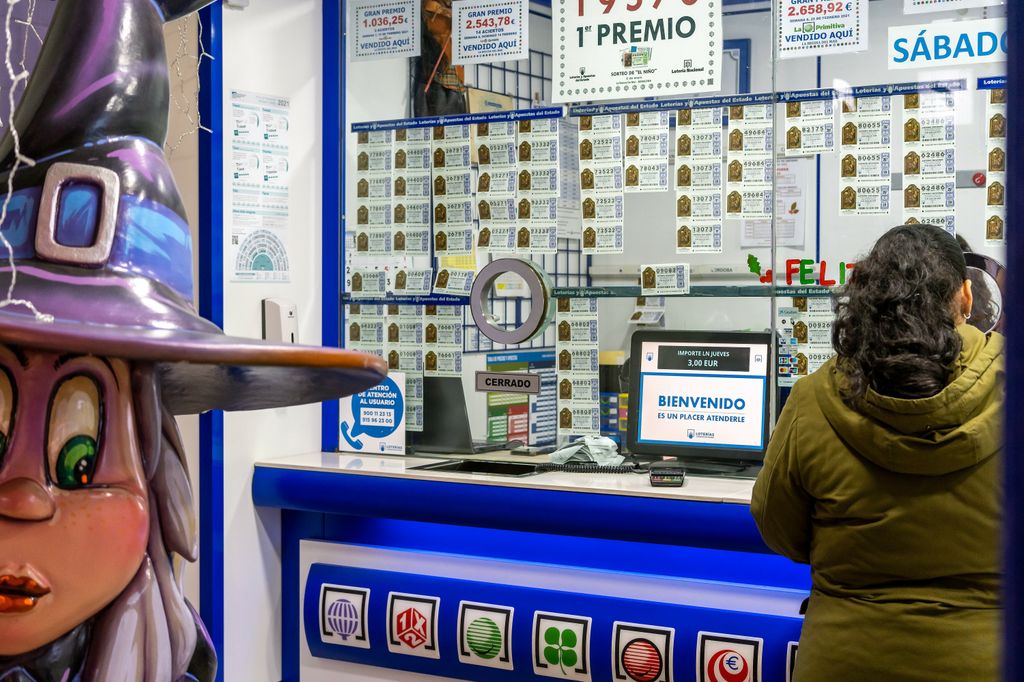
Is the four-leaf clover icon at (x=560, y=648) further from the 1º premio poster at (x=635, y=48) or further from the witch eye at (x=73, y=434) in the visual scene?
the witch eye at (x=73, y=434)

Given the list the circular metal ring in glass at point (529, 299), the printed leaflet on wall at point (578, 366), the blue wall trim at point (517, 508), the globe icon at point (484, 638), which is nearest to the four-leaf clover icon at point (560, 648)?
the globe icon at point (484, 638)

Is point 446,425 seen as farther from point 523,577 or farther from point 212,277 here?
point 212,277

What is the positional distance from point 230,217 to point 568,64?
1264 mm

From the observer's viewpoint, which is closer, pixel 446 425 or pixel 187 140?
pixel 187 140

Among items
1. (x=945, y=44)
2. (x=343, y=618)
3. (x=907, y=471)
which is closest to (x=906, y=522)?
(x=907, y=471)

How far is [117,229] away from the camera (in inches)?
47.8

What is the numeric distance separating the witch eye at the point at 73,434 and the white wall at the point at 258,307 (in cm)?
297

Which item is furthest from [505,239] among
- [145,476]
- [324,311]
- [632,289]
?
[145,476]

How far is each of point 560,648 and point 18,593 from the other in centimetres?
266

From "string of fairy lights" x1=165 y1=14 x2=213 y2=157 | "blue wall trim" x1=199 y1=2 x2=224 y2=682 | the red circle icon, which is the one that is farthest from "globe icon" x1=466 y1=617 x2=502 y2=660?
"string of fairy lights" x1=165 y1=14 x2=213 y2=157

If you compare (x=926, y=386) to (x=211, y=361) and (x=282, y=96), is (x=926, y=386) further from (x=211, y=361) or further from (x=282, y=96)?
(x=282, y=96)

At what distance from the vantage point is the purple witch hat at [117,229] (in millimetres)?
1142

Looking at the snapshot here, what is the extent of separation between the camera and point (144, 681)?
121 cm

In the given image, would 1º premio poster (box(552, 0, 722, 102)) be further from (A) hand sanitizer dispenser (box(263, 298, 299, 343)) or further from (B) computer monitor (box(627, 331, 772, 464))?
(A) hand sanitizer dispenser (box(263, 298, 299, 343))
